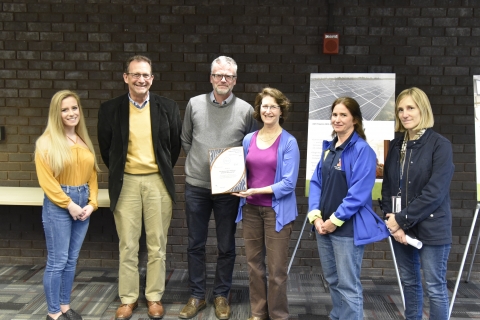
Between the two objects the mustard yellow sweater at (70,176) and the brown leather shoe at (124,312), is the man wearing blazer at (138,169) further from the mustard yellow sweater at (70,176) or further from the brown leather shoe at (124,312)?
the mustard yellow sweater at (70,176)

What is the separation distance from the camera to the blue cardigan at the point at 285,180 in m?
2.75

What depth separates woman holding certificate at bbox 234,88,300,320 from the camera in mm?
2789

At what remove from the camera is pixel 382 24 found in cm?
394

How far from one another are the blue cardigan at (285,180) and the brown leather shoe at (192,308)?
944mm

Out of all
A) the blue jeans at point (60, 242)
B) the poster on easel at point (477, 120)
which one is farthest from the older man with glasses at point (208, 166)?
the poster on easel at point (477, 120)

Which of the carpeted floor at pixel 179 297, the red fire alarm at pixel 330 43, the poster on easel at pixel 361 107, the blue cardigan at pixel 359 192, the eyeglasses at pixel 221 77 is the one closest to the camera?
the blue cardigan at pixel 359 192

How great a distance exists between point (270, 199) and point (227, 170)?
0.34 m

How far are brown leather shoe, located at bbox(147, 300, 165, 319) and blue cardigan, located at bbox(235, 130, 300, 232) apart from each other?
1113mm

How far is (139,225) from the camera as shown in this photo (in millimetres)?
3188

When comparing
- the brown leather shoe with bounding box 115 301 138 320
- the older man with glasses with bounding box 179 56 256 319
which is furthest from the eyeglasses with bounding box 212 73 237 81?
the brown leather shoe with bounding box 115 301 138 320

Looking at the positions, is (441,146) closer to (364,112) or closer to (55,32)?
(364,112)

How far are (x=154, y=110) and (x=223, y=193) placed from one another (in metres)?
0.77

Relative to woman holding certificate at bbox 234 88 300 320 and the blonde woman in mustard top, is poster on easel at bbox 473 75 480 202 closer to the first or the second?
woman holding certificate at bbox 234 88 300 320

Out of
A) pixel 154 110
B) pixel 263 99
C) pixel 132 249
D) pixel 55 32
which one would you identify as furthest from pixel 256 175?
pixel 55 32
